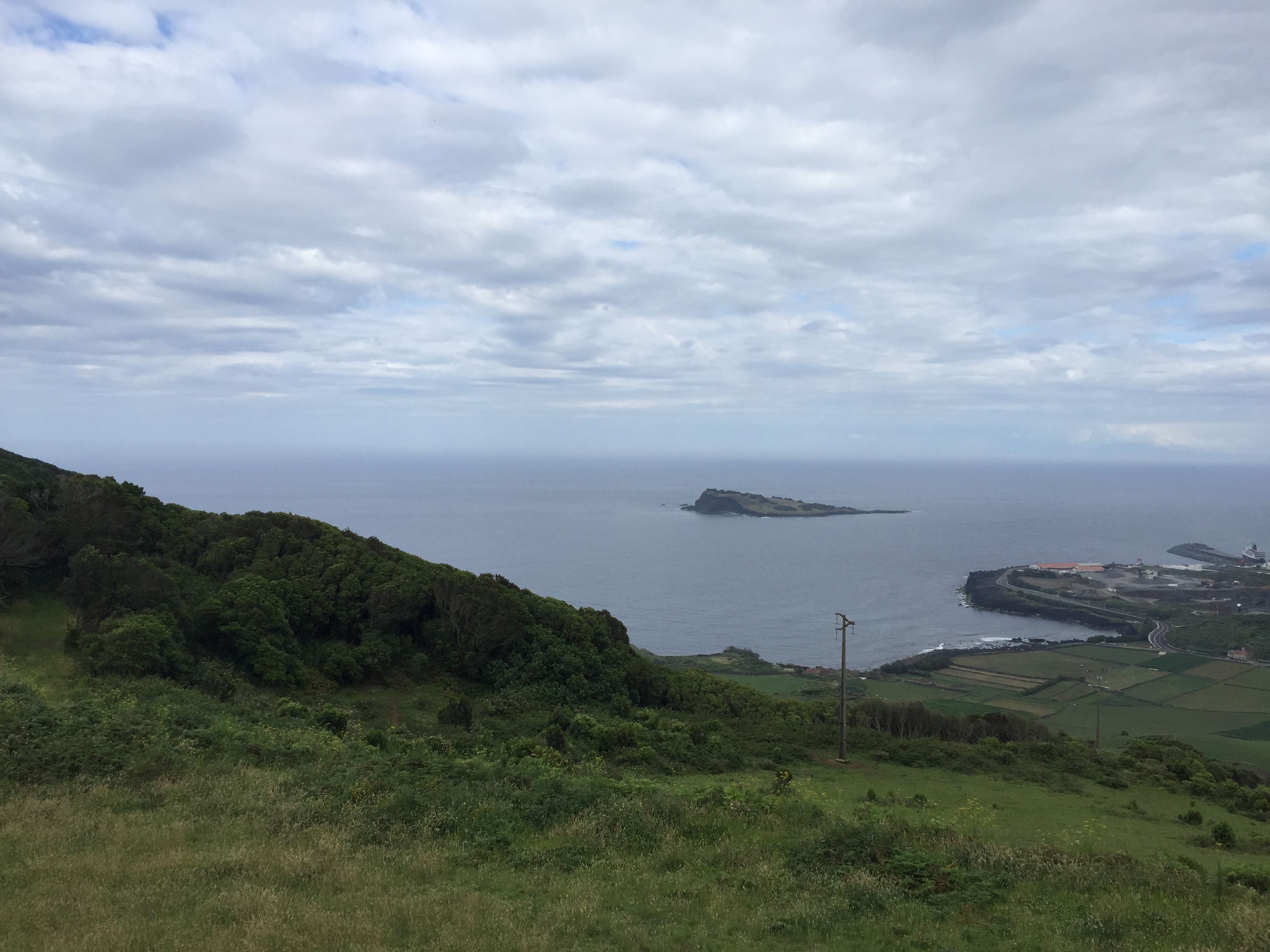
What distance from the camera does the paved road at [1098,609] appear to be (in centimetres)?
6969

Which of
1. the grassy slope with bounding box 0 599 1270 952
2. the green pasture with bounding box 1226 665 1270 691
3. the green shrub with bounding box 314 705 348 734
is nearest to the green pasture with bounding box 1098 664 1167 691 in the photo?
the green pasture with bounding box 1226 665 1270 691

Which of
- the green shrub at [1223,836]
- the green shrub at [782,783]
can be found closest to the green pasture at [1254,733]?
the green shrub at [1223,836]

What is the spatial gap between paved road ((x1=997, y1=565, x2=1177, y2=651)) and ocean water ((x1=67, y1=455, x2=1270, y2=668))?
231 inches

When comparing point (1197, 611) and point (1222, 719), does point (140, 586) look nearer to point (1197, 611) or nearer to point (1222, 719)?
point (1222, 719)

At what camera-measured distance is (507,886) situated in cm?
897

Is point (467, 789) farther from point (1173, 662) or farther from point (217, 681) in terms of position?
point (1173, 662)

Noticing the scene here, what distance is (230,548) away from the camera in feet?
89.9

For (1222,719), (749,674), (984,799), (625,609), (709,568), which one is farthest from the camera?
(709,568)

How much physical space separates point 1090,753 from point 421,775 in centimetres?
2164

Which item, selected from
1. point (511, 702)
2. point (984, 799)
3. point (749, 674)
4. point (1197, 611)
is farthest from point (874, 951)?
point (1197, 611)

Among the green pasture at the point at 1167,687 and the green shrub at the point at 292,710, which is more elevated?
the green shrub at the point at 292,710

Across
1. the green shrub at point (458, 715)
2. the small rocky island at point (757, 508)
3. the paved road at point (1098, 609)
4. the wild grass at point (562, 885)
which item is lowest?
the paved road at point (1098, 609)

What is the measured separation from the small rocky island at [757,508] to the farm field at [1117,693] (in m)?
100

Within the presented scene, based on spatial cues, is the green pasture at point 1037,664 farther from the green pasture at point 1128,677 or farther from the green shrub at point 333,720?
the green shrub at point 333,720
